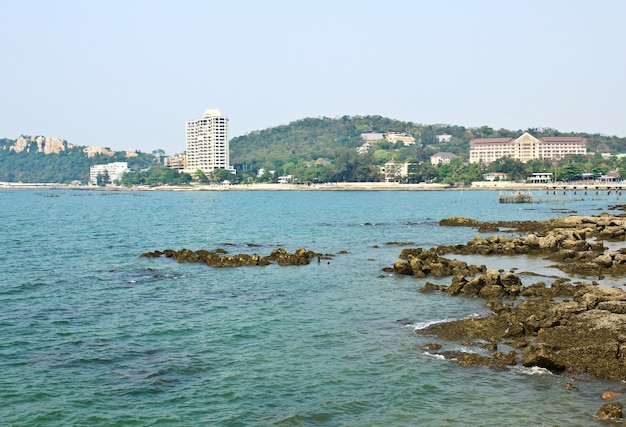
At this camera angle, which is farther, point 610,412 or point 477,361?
point 477,361

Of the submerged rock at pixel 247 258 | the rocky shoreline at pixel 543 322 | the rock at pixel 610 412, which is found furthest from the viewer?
the submerged rock at pixel 247 258

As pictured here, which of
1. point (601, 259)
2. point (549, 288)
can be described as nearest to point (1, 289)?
point (549, 288)

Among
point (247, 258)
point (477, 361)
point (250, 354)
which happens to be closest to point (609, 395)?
point (477, 361)

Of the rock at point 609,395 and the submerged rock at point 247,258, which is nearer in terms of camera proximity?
the rock at point 609,395

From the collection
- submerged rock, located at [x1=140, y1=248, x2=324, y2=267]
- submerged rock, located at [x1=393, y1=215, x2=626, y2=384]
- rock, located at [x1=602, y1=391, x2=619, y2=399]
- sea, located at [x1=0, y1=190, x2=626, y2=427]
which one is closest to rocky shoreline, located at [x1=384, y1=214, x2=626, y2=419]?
submerged rock, located at [x1=393, y1=215, x2=626, y2=384]

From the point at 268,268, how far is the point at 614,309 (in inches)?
810

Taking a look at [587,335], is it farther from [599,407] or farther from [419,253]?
[419,253]

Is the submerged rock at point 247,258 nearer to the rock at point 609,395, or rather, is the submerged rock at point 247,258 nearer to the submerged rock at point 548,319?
the submerged rock at point 548,319

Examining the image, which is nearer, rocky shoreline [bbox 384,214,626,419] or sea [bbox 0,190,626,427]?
sea [bbox 0,190,626,427]

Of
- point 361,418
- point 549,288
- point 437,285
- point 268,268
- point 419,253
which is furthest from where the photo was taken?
point 419,253

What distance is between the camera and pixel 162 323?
23.0 metres

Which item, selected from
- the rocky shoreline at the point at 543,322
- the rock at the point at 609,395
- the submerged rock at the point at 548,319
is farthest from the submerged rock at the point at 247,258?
the rock at the point at 609,395

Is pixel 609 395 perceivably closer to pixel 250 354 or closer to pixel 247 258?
pixel 250 354

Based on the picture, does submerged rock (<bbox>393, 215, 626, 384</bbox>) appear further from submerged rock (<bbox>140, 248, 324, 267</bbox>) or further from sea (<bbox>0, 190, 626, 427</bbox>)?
submerged rock (<bbox>140, 248, 324, 267</bbox>)
